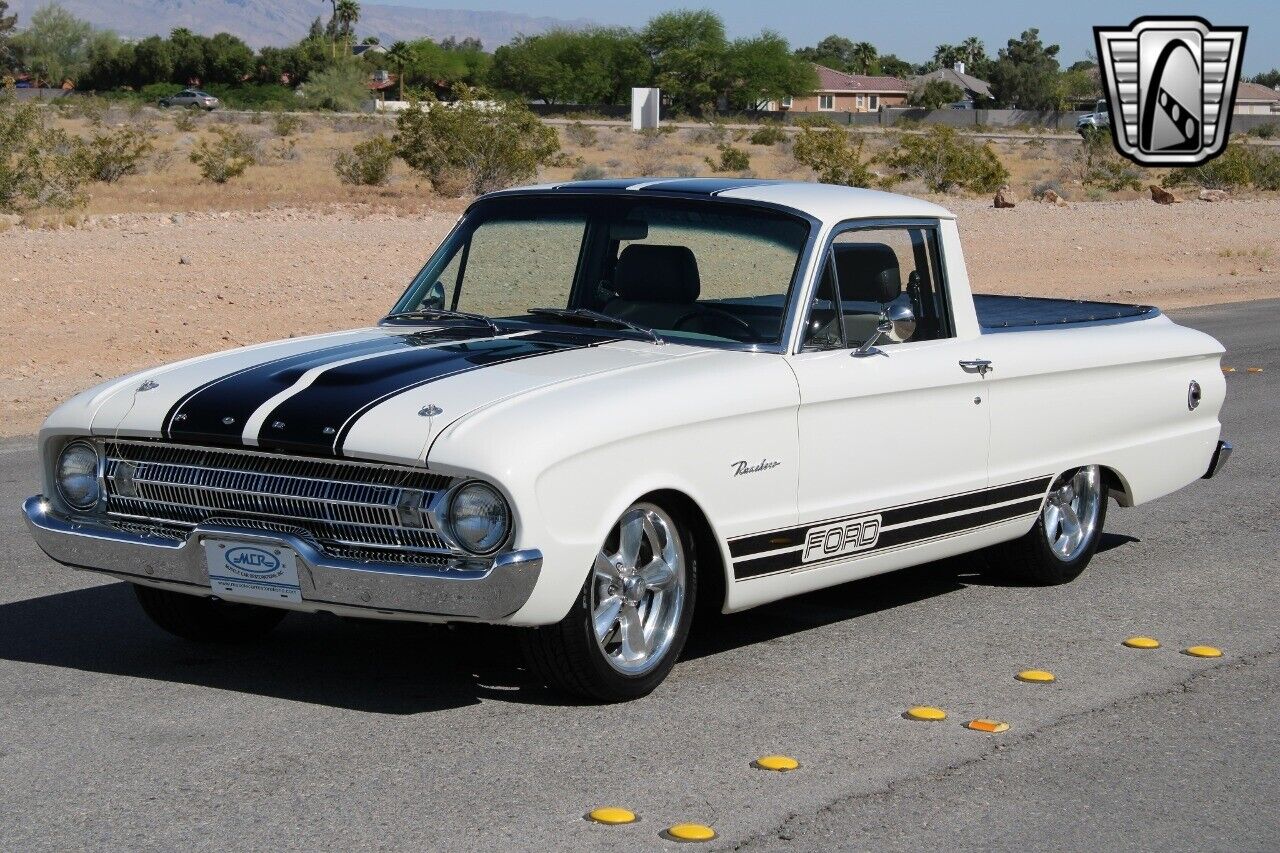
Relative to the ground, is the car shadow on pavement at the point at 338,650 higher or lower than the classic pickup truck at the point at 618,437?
lower

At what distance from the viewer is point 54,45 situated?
114812 millimetres

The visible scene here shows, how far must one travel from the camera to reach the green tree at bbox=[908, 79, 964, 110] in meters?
120

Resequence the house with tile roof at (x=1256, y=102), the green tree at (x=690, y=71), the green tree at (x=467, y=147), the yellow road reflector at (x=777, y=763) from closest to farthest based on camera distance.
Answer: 1. the yellow road reflector at (x=777, y=763)
2. the green tree at (x=467, y=147)
3. the green tree at (x=690, y=71)
4. the house with tile roof at (x=1256, y=102)

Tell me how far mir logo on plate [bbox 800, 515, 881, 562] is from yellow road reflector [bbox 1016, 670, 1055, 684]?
0.70 metres

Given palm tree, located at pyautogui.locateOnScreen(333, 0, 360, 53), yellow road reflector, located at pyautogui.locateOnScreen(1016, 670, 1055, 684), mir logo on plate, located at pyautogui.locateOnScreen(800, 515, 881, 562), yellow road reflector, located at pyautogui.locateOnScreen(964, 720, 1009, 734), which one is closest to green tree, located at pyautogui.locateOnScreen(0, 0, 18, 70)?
palm tree, located at pyautogui.locateOnScreen(333, 0, 360, 53)

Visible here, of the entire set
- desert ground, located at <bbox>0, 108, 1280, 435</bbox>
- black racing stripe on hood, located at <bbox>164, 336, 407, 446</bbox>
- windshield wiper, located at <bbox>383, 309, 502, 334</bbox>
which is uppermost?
windshield wiper, located at <bbox>383, 309, 502, 334</bbox>

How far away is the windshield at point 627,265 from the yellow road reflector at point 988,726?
58.4 inches

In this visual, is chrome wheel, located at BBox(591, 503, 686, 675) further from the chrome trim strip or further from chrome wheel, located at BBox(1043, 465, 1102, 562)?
the chrome trim strip

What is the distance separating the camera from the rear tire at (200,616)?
615cm

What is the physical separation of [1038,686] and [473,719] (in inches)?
74.2

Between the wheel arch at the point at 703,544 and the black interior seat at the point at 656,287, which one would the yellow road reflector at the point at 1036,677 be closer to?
the wheel arch at the point at 703,544

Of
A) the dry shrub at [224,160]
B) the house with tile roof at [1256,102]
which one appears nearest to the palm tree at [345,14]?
the house with tile roof at [1256,102]

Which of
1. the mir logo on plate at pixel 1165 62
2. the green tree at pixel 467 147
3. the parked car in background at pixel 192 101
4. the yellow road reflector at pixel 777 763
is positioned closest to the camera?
the yellow road reflector at pixel 777 763

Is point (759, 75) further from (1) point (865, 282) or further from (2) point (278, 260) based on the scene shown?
(1) point (865, 282)
